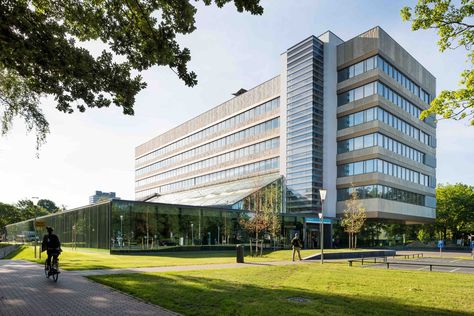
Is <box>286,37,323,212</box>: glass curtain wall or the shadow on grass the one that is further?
<box>286,37,323,212</box>: glass curtain wall

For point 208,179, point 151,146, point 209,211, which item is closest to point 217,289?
point 209,211

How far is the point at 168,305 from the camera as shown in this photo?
9.29 meters

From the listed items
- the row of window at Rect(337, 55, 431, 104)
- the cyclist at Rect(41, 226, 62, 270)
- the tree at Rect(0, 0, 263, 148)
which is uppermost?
the row of window at Rect(337, 55, 431, 104)

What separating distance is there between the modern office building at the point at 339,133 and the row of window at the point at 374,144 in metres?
0.13

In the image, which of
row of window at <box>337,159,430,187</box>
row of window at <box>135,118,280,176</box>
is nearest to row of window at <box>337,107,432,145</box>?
row of window at <box>337,159,430,187</box>

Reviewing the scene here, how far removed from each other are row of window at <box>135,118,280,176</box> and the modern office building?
10.4 inches

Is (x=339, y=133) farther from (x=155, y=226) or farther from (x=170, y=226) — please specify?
(x=155, y=226)

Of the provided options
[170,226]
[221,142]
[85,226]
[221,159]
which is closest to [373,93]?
[221,142]

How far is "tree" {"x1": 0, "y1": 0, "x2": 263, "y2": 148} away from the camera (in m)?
8.38

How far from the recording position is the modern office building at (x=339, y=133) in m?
47.7

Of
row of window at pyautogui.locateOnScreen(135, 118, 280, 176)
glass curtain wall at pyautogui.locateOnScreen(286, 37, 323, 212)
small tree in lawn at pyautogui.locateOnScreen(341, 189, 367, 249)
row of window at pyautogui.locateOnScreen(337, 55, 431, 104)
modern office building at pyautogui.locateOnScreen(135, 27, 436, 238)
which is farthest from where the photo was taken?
row of window at pyautogui.locateOnScreen(135, 118, 280, 176)

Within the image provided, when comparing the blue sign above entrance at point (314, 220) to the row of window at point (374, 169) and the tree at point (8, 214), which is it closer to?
the row of window at point (374, 169)

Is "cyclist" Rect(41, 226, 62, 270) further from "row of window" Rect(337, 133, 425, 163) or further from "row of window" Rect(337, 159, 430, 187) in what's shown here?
"row of window" Rect(337, 133, 425, 163)

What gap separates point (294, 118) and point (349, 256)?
24.9 metres
